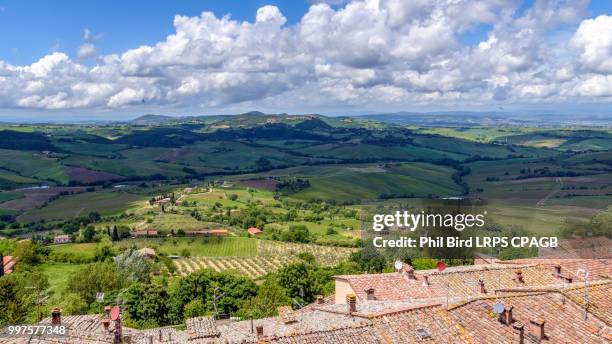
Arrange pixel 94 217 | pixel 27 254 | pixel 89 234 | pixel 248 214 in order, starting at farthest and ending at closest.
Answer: pixel 94 217
pixel 248 214
pixel 89 234
pixel 27 254

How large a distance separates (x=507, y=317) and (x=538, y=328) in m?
1.29

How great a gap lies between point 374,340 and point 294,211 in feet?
372

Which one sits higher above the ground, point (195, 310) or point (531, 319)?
point (531, 319)

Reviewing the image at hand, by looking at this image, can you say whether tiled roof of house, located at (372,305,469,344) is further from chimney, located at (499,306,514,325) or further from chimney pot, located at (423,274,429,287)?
chimney pot, located at (423,274,429,287)

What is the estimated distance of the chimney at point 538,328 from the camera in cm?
2188

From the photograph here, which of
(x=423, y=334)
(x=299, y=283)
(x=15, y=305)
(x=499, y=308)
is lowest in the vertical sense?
(x=299, y=283)

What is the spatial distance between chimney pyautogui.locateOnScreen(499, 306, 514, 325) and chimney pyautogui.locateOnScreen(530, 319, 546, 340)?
2.93 ft

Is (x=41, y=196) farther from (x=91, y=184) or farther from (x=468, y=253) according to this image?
(x=468, y=253)

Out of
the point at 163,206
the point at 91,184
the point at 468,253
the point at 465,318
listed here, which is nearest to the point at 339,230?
the point at 163,206

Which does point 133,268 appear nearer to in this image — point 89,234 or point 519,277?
point 89,234

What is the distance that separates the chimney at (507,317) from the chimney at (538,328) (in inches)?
35.2

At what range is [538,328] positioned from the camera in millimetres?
22094

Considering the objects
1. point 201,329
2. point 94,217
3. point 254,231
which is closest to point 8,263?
point 254,231

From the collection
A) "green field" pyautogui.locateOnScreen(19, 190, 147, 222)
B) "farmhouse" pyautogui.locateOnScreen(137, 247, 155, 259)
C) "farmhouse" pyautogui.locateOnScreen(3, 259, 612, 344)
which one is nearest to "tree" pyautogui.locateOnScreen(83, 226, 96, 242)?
"farmhouse" pyautogui.locateOnScreen(137, 247, 155, 259)
